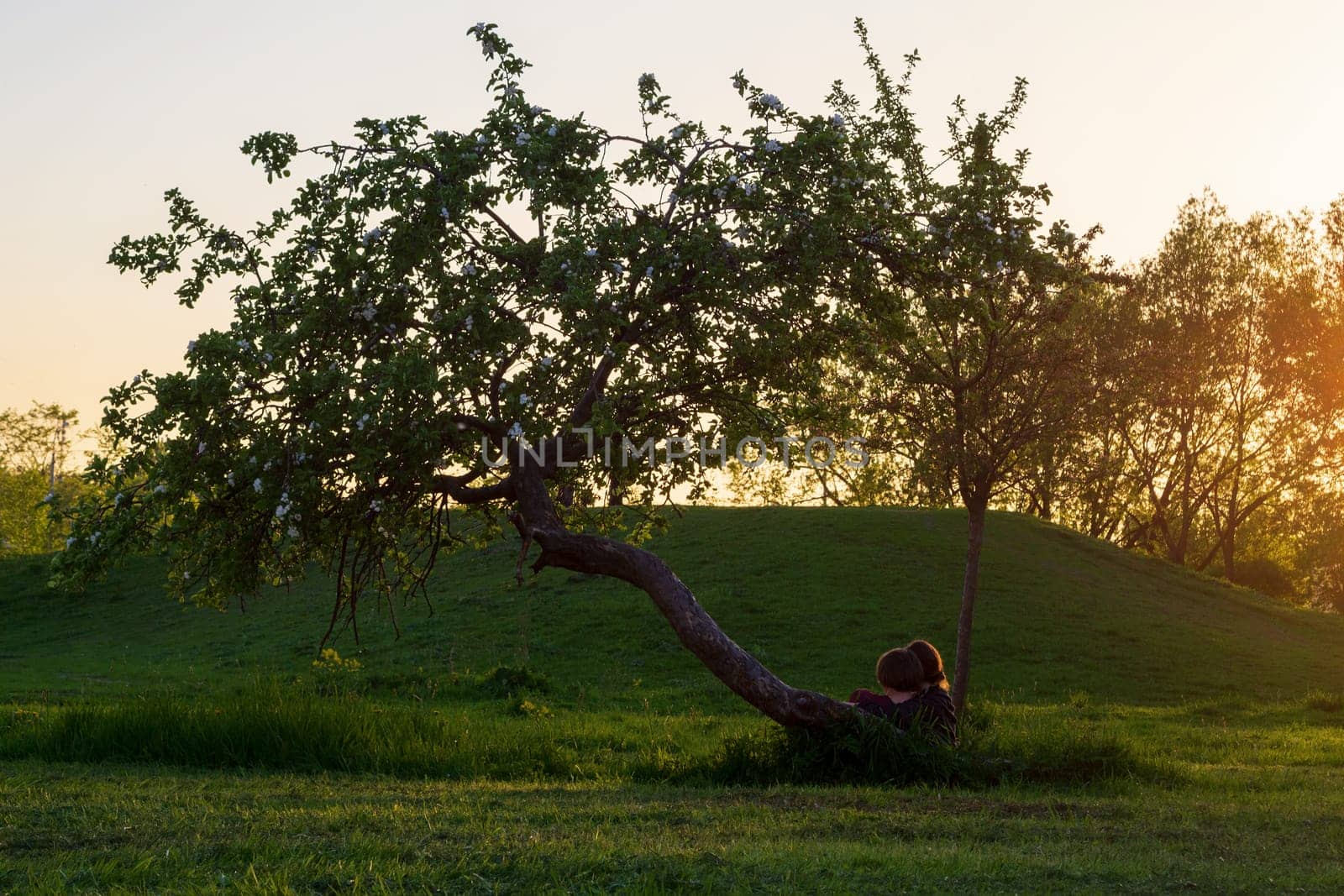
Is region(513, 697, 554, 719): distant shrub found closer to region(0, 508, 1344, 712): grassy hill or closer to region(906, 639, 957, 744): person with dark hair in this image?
region(0, 508, 1344, 712): grassy hill

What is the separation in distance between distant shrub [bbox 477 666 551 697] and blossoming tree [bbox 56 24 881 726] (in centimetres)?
852

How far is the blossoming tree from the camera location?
1289 centimetres

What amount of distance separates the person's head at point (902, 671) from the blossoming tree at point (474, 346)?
28.1 inches

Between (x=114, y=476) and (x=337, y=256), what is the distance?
3394 millimetres

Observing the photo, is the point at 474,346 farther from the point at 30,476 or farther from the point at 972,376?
the point at 30,476

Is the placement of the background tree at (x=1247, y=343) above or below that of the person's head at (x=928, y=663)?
above

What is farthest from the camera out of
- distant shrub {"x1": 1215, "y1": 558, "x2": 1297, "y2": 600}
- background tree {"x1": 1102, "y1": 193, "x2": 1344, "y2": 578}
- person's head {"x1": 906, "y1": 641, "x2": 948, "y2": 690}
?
distant shrub {"x1": 1215, "y1": 558, "x2": 1297, "y2": 600}

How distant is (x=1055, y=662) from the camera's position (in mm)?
30484

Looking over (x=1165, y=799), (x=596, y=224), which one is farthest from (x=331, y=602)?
(x=1165, y=799)

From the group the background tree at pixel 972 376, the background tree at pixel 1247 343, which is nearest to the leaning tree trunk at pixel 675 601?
the background tree at pixel 972 376

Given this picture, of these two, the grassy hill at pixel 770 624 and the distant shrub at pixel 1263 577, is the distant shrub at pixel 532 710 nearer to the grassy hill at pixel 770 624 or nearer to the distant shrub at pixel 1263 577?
the grassy hill at pixel 770 624

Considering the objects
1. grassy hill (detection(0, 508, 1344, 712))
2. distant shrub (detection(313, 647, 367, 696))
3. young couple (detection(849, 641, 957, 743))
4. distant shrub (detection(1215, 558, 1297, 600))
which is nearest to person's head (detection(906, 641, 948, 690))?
young couple (detection(849, 641, 957, 743))

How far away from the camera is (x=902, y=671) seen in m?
13.0

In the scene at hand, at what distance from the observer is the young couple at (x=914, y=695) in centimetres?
1298
